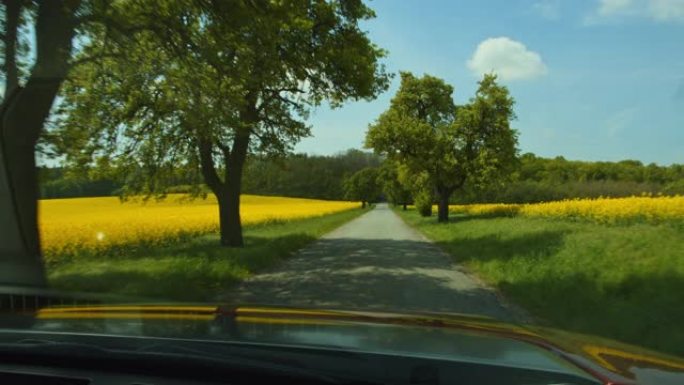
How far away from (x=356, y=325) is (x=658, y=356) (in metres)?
1.29

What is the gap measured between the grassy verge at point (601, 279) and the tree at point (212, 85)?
6.31 metres

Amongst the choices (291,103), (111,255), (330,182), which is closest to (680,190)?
(291,103)

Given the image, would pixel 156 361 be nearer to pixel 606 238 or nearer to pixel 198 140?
pixel 606 238

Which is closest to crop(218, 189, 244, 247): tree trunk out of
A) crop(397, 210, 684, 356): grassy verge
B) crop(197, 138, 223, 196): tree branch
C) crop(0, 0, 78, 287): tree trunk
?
crop(197, 138, 223, 196): tree branch

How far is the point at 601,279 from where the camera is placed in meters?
11.9

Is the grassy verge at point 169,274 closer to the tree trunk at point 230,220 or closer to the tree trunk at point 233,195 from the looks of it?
the tree trunk at point 230,220

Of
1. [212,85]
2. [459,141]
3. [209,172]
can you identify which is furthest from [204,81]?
[459,141]

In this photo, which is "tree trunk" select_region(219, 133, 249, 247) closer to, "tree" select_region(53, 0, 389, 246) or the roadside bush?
"tree" select_region(53, 0, 389, 246)

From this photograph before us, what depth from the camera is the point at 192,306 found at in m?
3.69

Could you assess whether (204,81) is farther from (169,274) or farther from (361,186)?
(361,186)

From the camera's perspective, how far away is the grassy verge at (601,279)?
880 cm

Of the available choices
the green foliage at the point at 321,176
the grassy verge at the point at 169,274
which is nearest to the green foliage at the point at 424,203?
the green foliage at the point at 321,176

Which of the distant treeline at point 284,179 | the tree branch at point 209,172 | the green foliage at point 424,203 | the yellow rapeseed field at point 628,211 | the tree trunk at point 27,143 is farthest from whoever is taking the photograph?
the green foliage at point 424,203

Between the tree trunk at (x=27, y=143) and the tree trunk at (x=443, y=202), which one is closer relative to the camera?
the tree trunk at (x=27, y=143)
